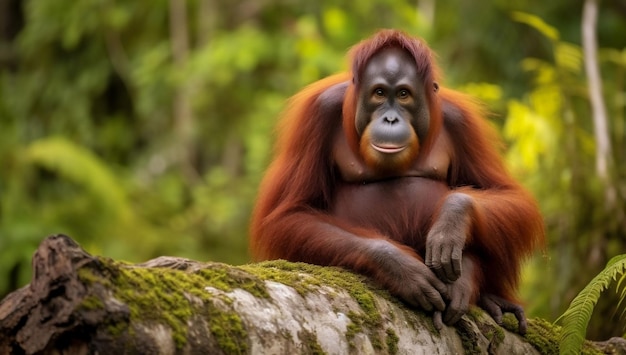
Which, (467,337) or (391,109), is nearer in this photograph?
(467,337)

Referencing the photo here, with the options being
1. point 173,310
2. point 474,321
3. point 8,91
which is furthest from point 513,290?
point 8,91

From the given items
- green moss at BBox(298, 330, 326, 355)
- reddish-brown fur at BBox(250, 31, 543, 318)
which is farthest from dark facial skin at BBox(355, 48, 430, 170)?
green moss at BBox(298, 330, 326, 355)

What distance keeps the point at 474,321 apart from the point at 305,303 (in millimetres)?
1025

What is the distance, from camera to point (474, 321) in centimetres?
419

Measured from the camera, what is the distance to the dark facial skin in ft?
15.1

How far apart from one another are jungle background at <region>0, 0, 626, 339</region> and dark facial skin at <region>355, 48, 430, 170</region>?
263cm

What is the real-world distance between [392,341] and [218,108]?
881 cm

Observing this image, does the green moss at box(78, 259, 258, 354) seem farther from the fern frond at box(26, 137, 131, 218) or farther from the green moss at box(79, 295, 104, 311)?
the fern frond at box(26, 137, 131, 218)

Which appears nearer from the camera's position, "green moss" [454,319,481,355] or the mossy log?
the mossy log

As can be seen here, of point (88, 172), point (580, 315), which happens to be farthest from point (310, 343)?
point (88, 172)

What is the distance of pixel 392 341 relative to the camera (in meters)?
3.60

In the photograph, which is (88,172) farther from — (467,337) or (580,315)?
(580,315)

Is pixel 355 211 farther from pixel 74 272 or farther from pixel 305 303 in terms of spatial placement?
pixel 74 272

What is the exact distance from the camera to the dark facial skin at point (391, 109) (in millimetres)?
4617
